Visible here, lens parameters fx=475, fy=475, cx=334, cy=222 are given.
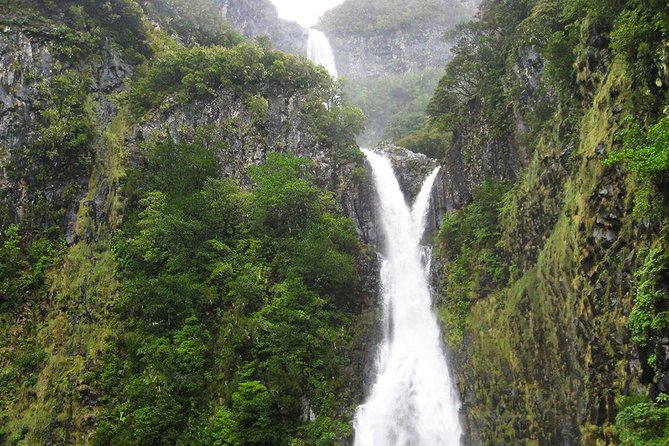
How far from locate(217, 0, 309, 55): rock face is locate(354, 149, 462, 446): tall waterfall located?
119ft

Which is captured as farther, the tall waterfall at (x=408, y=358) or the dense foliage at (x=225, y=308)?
the tall waterfall at (x=408, y=358)

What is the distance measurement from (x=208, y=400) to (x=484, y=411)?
922 cm

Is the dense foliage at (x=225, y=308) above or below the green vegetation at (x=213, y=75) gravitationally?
below

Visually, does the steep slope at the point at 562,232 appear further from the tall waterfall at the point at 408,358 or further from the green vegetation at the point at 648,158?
the tall waterfall at the point at 408,358

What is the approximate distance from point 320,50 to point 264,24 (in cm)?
1007

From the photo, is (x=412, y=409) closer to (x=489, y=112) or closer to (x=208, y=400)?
(x=208, y=400)

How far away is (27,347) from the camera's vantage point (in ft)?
62.4

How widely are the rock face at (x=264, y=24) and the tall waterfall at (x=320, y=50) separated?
0.90m

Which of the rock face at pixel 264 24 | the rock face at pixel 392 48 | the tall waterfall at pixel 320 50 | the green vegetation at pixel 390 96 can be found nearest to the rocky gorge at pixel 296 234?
the rock face at pixel 264 24

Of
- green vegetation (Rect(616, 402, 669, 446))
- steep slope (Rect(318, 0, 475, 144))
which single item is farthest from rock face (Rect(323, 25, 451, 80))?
green vegetation (Rect(616, 402, 669, 446))

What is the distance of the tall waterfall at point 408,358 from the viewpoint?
1609 centimetres

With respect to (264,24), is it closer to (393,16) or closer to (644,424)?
(393,16)

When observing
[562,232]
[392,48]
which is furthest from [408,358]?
[392,48]

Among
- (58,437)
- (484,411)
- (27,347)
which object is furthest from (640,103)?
(27,347)
